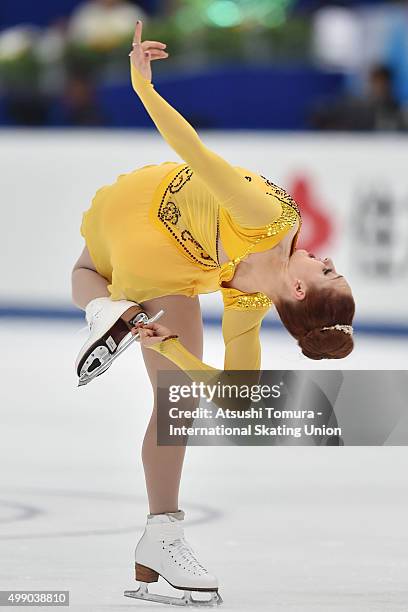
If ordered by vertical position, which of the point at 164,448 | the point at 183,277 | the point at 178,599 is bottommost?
the point at 178,599

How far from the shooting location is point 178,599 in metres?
3.62

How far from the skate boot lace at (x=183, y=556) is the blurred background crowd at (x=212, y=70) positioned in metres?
5.71

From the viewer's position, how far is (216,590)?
11.7 ft

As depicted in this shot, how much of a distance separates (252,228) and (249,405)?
455mm

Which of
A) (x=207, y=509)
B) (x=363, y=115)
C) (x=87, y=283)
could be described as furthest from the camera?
(x=363, y=115)

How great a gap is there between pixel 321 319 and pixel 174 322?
464mm

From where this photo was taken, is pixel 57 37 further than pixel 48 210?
Yes

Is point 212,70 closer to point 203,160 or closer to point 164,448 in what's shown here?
point 164,448

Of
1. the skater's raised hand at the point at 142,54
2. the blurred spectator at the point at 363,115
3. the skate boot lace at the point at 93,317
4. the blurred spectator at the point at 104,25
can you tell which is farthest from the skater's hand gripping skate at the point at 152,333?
the blurred spectator at the point at 104,25

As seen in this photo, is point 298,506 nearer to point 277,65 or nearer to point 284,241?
point 284,241

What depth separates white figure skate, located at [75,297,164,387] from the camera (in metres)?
3.52

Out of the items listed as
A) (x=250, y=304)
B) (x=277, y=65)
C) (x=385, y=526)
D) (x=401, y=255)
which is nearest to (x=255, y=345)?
(x=250, y=304)

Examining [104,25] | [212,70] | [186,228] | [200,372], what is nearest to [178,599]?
[200,372]

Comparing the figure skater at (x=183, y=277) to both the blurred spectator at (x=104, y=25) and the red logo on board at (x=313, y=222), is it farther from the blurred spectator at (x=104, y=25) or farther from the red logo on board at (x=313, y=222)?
the blurred spectator at (x=104, y=25)
